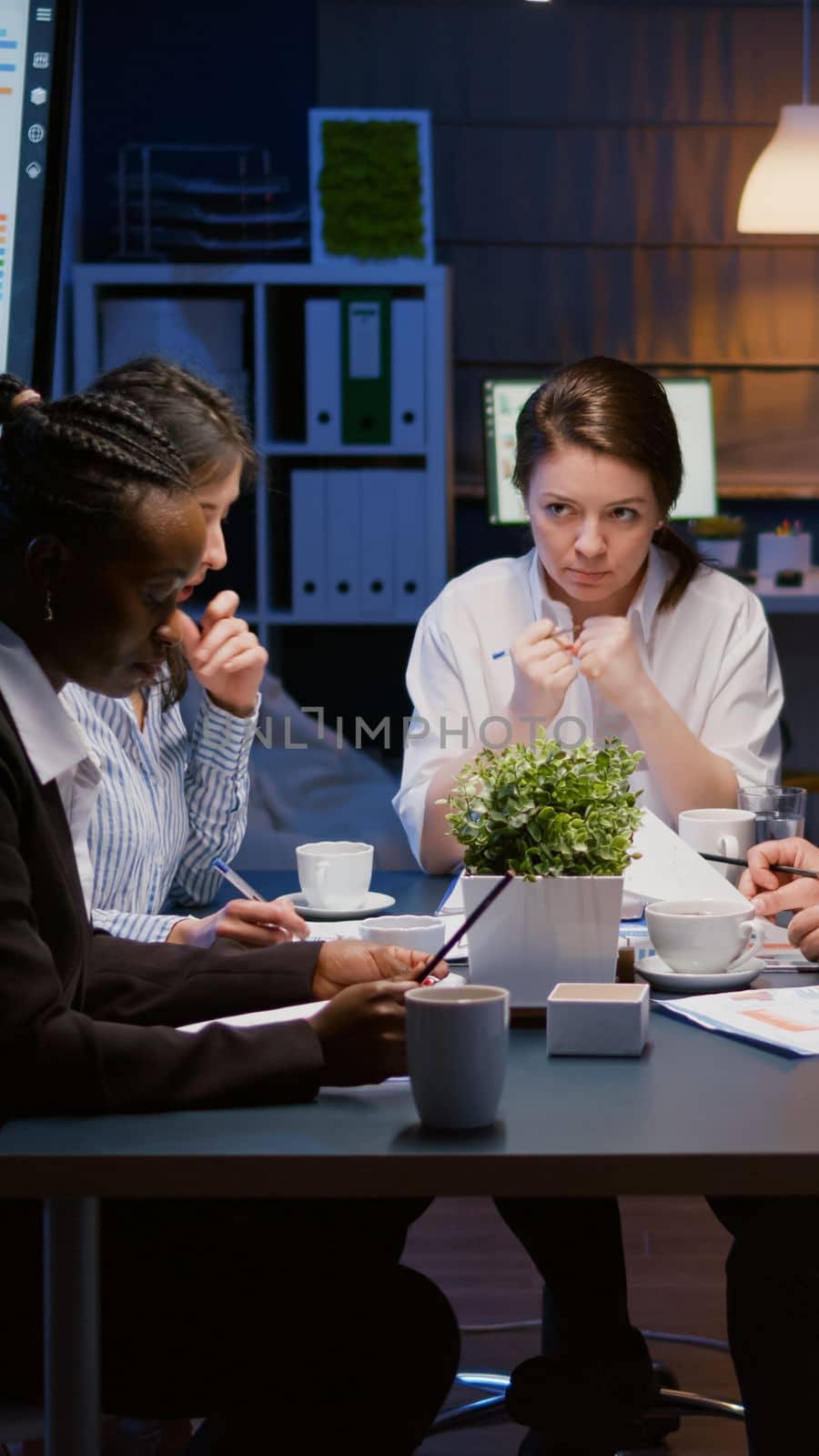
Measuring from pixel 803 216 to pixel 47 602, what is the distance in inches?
154

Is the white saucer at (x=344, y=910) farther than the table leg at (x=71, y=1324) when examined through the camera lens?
Yes

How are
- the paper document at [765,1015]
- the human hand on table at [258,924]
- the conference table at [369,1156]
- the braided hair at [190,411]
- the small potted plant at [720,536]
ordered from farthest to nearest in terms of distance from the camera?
the small potted plant at [720,536], the braided hair at [190,411], the human hand on table at [258,924], the paper document at [765,1015], the conference table at [369,1156]

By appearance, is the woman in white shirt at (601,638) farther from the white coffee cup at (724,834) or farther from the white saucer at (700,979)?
the white saucer at (700,979)

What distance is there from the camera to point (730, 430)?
5578 mm

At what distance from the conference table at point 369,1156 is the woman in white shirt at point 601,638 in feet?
3.10

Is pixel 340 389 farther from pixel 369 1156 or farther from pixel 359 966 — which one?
pixel 369 1156

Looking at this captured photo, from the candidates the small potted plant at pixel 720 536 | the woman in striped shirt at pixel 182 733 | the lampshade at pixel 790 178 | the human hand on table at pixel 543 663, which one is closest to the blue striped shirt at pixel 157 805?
the woman in striped shirt at pixel 182 733

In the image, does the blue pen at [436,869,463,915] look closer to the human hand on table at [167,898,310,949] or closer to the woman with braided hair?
the human hand on table at [167,898,310,949]

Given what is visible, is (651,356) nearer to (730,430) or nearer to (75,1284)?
(730,430)

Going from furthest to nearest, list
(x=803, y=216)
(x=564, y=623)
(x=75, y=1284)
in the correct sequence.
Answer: (x=803, y=216)
(x=564, y=623)
(x=75, y=1284)

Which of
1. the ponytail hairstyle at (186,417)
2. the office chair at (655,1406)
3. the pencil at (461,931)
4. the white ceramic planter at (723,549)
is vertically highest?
the ponytail hairstyle at (186,417)

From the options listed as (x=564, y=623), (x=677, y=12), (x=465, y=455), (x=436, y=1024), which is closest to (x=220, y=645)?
(x=564, y=623)

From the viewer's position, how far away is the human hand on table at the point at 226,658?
74.9 inches

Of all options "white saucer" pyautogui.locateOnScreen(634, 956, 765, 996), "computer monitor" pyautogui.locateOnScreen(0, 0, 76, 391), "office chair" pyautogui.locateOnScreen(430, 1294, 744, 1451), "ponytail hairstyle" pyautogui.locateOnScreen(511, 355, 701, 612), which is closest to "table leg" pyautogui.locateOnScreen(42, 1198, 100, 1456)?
"white saucer" pyautogui.locateOnScreen(634, 956, 765, 996)
